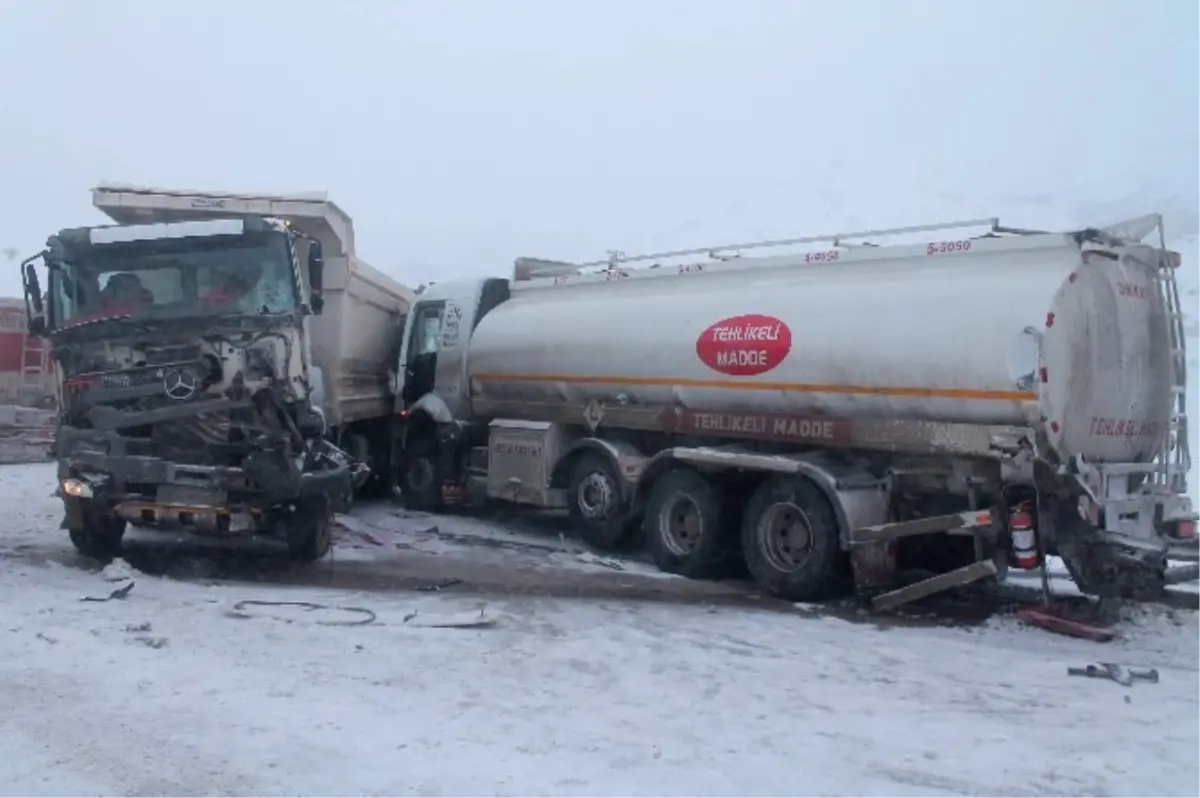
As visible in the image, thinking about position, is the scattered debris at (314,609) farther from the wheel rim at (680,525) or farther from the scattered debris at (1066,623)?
the scattered debris at (1066,623)

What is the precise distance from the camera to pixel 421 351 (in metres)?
16.0

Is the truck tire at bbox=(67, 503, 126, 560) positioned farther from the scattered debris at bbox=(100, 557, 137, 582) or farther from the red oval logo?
the red oval logo

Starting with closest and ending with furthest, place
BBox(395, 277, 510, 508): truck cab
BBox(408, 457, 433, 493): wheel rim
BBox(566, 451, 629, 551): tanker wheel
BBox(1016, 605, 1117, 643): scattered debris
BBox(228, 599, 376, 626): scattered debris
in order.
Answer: BBox(228, 599, 376, 626): scattered debris, BBox(1016, 605, 1117, 643): scattered debris, BBox(566, 451, 629, 551): tanker wheel, BBox(395, 277, 510, 508): truck cab, BBox(408, 457, 433, 493): wheel rim

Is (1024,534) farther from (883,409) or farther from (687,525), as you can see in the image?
(687,525)

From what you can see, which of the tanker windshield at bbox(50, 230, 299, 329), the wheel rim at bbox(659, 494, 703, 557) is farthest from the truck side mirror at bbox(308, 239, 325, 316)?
the wheel rim at bbox(659, 494, 703, 557)

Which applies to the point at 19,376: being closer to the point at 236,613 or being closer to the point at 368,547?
the point at 368,547

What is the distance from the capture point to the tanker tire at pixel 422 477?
15742 mm

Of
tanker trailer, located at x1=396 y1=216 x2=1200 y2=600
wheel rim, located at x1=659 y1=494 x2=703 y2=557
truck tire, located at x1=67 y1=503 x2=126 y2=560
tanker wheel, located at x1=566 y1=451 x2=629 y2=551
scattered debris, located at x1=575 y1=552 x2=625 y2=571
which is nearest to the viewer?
tanker trailer, located at x1=396 y1=216 x2=1200 y2=600

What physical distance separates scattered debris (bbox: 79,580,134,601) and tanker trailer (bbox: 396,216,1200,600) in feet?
16.2

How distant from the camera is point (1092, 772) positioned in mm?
5660

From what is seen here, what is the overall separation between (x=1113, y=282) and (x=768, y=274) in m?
3.12

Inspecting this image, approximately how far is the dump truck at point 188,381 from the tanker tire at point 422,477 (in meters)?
4.01

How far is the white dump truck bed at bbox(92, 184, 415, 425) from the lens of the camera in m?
12.2

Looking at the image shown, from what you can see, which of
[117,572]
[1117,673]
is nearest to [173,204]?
[117,572]
